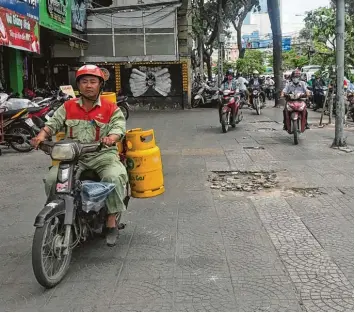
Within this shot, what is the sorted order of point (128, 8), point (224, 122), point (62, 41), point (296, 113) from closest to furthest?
1. point (296, 113)
2. point (224, 122)
3. point (62, 41)
4. point (128, 8)

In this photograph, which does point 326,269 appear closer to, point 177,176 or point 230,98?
point 177,176

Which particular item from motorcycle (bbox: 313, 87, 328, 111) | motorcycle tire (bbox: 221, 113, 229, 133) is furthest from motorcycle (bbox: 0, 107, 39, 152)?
motorcycle (bbox: 313, 87, 328, 111)

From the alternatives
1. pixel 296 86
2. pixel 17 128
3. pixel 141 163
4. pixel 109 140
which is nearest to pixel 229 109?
pixel 296 86

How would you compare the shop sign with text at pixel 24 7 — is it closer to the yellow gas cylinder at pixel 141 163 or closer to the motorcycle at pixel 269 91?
the yellow gas cylinder at pixel 141 163

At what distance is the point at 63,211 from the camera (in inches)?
137

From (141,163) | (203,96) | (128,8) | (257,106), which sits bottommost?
(141,163)

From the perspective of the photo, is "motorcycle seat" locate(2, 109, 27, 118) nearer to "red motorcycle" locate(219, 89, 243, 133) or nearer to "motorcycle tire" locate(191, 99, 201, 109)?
"red motorcycle" locate(219, 89, 243, 133)

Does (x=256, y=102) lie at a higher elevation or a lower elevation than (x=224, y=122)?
higher

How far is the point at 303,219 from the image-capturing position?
16.2 ft

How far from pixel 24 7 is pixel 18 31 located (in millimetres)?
841

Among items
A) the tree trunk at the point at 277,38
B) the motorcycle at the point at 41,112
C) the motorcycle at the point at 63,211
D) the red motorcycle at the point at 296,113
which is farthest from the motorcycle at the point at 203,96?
the motorcycle at the point at 63,211

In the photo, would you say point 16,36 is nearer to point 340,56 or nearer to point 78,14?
point 78,14

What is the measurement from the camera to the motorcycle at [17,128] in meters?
9.42

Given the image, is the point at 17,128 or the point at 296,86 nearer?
the point at 17,128
